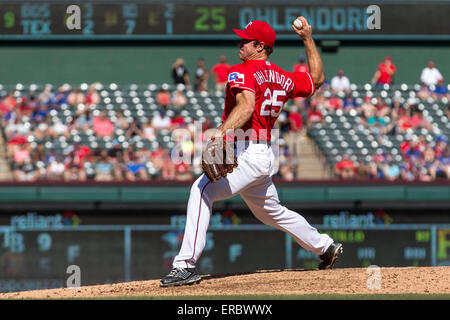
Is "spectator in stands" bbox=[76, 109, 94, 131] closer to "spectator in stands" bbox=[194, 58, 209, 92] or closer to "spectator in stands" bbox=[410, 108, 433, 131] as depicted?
"spectator in stands" bbox=[194, 58, 209, 92]

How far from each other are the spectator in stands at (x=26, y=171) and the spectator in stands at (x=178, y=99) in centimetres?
415

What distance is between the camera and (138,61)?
22.7 metres

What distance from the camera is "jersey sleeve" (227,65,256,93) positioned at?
619cm

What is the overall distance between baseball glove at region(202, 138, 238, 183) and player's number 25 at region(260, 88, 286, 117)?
0.43 m

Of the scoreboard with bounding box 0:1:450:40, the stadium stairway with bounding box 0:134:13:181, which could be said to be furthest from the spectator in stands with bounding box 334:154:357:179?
the scoreboard with bounding box 0:1:450:40

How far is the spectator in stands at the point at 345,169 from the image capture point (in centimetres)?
1513

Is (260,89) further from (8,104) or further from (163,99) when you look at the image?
(8,104)

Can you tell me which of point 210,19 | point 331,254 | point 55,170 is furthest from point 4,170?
point 331,254

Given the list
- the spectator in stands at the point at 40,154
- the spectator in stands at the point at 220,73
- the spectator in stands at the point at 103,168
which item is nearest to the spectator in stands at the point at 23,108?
the spectator in stands at the point at 40,154

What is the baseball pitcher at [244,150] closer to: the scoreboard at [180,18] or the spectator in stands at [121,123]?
the spectator in stands at [121,123]

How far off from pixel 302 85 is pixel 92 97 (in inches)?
471

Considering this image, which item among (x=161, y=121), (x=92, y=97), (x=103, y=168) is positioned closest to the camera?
A: (x=103, y=168)

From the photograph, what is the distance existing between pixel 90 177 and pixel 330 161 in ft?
15.0
